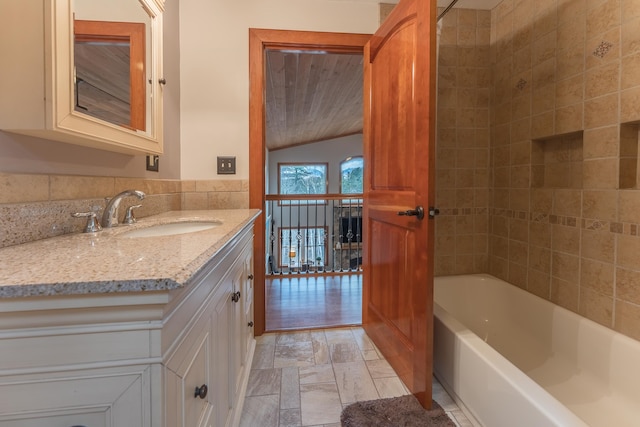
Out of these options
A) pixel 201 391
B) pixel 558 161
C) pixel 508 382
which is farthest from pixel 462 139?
pixel 201 391

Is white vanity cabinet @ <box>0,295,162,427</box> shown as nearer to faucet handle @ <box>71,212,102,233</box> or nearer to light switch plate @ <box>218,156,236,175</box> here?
faucet handle @ <box>71,212,102,233</box>

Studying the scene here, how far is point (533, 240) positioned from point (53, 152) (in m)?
2.43

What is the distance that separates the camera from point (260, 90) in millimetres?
1977

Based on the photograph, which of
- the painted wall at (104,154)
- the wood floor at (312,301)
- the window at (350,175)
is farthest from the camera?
the window at (350,175)

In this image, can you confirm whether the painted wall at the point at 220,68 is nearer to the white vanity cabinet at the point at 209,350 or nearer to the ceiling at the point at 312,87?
the ceiling at the point at 312,87

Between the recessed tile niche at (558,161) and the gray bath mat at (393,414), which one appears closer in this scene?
the gray bath mat at (393,414)

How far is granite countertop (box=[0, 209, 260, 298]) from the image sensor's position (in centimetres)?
46

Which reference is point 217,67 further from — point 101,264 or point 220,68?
point 101,264

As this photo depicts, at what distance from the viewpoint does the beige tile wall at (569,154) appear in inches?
53.0

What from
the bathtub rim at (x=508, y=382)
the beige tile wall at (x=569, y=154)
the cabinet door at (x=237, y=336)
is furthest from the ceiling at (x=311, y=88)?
the bathtub rim at (x=508, y=382)

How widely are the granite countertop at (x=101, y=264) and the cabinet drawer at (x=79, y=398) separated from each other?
0.50 feet

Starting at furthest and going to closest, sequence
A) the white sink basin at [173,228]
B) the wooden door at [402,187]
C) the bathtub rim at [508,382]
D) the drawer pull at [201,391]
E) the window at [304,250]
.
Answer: the window at [304,250] < the wooden door at [402,187] < the white sink basin at [173,228] < the bathtub rim at [508,382] < the drawer pull at [201,391]

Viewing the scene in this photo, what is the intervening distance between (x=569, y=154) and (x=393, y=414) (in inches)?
67.7

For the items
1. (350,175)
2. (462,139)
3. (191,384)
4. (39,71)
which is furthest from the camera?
(350,175)
